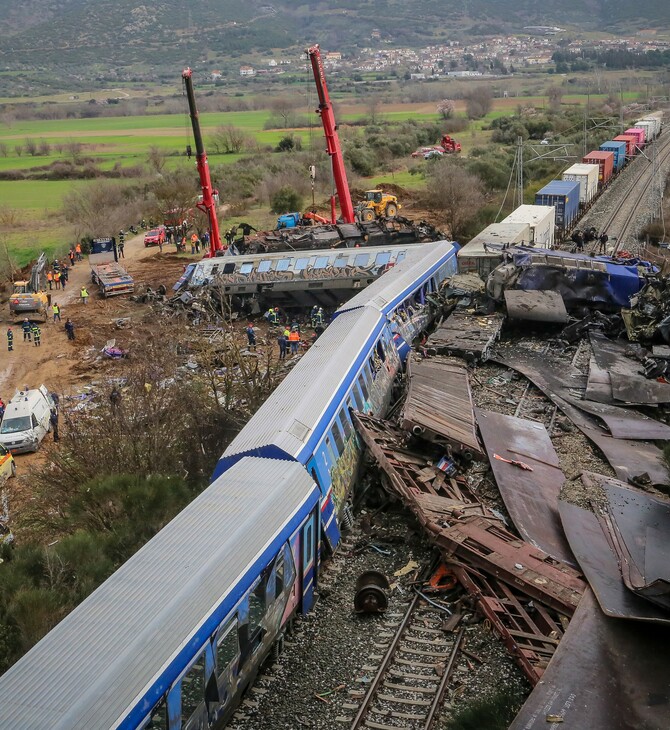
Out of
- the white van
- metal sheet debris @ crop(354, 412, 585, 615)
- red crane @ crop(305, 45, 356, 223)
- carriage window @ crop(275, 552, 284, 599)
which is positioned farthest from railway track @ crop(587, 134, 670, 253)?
carriage window @ crop(275, 552, 284, 599)

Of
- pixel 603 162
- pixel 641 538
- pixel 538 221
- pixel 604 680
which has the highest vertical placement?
pixel 604 680

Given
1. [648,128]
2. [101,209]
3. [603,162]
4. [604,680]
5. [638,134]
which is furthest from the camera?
[648,128]

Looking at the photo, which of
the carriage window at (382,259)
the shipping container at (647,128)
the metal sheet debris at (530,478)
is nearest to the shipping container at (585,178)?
the carriage window at (382,259)

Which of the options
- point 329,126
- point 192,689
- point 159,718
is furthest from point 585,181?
point 159,718

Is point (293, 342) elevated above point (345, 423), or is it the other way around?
point (345, 423)

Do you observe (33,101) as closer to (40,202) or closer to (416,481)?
(40,202)

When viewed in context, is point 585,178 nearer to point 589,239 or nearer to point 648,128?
point 589,239

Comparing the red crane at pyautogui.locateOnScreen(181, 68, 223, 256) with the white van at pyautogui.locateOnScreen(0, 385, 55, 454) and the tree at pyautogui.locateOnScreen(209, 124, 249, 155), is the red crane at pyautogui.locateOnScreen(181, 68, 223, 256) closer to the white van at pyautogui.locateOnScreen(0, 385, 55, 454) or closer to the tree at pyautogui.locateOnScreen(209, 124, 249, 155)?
the white van at pyautogui.locateOnScreen(0, 385, 55, 454)

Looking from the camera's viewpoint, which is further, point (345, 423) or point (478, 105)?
point (478, 105)
